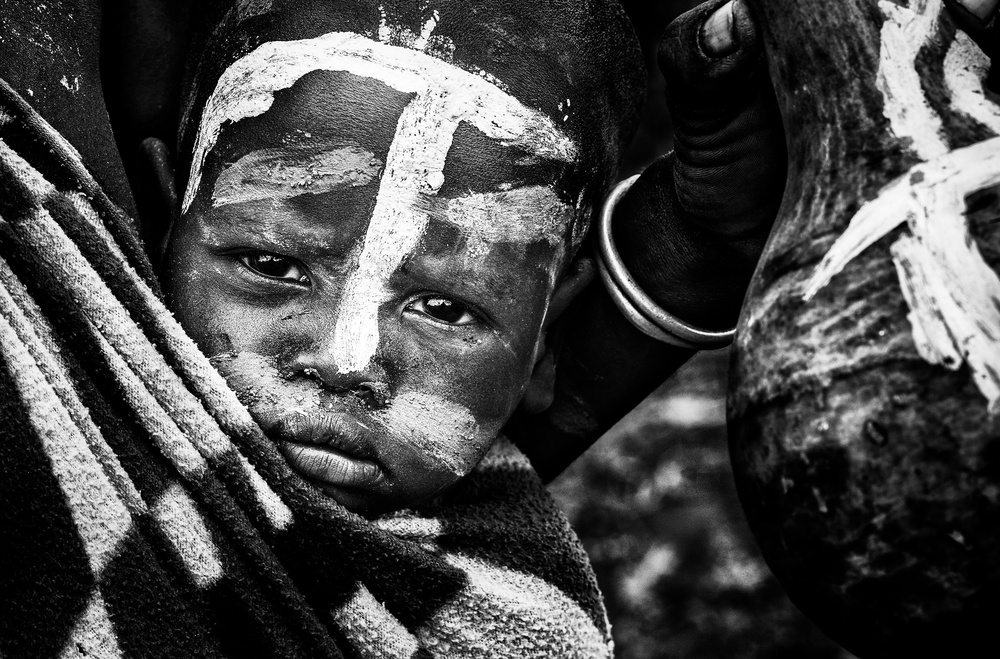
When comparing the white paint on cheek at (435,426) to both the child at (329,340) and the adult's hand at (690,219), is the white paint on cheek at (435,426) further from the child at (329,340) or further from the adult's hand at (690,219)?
the adult's hand at (690,219)

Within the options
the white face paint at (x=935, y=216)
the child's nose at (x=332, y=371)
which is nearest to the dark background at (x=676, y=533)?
the child's nose at (x=332, y=371)

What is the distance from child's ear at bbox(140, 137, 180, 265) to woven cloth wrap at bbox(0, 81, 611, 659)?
0.65 ft

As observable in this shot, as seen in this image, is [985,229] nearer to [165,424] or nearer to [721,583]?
[165,424]

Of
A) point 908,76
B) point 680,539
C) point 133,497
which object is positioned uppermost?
point 908,76

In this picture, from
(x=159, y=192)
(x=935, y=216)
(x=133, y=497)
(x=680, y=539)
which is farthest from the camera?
(x=680, y=539)

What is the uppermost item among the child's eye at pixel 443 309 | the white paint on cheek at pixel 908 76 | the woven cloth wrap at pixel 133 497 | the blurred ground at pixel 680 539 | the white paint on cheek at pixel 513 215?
the white paint on cheek at pixel 908 76

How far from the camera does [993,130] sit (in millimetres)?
781

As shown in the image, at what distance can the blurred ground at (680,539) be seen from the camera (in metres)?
2.75

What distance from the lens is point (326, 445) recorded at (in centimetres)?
113

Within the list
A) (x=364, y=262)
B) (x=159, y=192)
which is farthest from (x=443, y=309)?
(x=159, y=192)

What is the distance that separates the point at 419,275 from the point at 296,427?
0.80 feet

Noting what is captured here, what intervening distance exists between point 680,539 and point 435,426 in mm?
1891

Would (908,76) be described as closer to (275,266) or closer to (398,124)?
(398,124)

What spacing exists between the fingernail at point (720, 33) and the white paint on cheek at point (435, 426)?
543 millimetres
